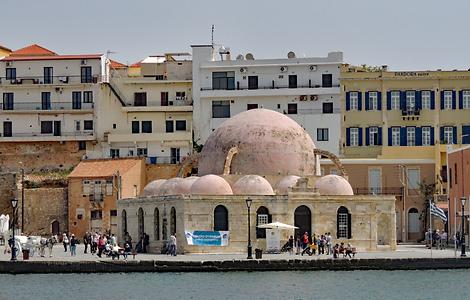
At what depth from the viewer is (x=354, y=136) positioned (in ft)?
282

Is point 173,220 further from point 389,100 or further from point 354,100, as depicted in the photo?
point 389,100

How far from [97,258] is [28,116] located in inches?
1231

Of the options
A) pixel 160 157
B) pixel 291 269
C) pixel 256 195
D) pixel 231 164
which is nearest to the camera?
pixel 291 269

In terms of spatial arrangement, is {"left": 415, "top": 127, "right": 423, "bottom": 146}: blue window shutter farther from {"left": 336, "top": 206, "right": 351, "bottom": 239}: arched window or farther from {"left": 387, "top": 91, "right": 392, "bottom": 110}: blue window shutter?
{"left": 336, "top": 206, "right": 351, "bottom": 239}: arched window

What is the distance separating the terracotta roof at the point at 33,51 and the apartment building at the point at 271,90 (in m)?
10.4

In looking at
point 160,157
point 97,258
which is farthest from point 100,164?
point 97,258

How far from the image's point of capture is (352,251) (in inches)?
2308

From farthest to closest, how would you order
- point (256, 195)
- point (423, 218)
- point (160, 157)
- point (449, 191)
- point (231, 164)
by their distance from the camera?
point (160, 157) → point (423, 218) → point (449, 191) → point (231, 164) → point (256, 195)

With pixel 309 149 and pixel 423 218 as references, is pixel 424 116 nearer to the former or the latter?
pixel 423 218

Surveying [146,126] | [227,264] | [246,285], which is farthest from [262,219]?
[146,126]

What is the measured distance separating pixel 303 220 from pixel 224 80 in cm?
2386

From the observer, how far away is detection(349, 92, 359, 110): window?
85812 millimetres

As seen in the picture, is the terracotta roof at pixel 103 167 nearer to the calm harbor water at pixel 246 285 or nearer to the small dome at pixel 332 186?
the small dome at pixel 332 186

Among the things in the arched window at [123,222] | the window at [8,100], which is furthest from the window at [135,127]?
the arched window at [123,222]
